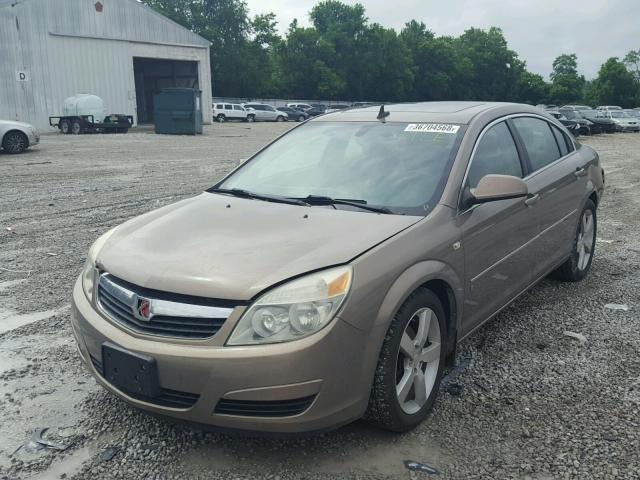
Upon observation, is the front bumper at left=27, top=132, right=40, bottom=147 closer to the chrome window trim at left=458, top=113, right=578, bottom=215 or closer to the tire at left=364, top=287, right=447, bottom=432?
the chrome window trim at left=458, top=113, right=578, bottom=215

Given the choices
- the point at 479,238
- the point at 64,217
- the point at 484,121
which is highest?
the point at 484,121

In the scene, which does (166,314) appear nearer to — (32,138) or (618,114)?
(32,138)

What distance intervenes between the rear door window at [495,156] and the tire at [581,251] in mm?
1436

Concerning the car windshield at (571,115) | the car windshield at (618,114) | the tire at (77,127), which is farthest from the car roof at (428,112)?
the car windshield at (618,114)

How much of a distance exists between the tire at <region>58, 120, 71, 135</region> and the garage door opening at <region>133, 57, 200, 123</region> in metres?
12.0

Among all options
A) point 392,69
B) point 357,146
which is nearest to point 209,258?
point 357,146

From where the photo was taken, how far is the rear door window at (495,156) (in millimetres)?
3869

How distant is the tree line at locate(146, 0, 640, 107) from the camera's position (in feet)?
227

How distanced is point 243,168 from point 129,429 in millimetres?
2032

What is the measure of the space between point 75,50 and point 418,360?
116 ft

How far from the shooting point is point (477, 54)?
97.9 m

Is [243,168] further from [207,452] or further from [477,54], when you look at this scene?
[477,54]

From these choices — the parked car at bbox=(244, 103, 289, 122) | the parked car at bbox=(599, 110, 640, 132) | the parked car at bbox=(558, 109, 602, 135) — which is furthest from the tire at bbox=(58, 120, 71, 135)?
the parked car at bbox=(599, 110, 640, 132)

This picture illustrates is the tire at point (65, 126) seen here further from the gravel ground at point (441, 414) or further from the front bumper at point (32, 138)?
the gravel ground at point (441, 414)
